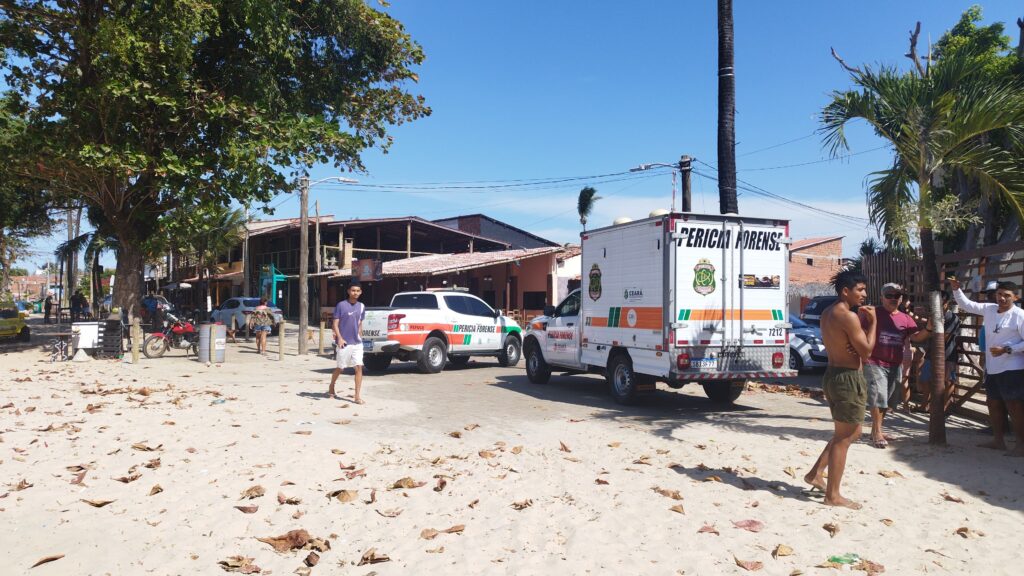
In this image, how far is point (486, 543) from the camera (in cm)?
479

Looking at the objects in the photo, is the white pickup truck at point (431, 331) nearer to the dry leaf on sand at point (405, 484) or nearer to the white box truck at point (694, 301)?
the white box truck at point (694, 301)

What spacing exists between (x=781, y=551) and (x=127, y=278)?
61.8 feet

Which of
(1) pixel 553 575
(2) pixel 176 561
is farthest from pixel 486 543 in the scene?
(2) pixel 176 561

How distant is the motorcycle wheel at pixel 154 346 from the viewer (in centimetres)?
1777

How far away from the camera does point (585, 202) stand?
1496 inches

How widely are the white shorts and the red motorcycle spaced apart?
32.5ft

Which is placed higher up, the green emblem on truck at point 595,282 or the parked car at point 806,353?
the green emblem on truck at point 595,282

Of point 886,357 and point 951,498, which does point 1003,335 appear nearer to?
point 886,357

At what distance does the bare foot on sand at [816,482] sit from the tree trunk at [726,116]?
6.91 m

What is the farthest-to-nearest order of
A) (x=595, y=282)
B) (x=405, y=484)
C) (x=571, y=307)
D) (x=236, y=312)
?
(x=236, y=312), (x=571, y=307), (x=595, y=282), (x=405, y=484)

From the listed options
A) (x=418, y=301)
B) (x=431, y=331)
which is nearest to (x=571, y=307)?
(x=431, y=331)

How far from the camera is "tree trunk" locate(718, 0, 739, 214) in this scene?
12.1m

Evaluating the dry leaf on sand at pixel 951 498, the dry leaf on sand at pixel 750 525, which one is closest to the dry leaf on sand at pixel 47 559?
the dry leaf on sand at pixel 750 525

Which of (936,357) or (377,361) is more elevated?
(936,357)
